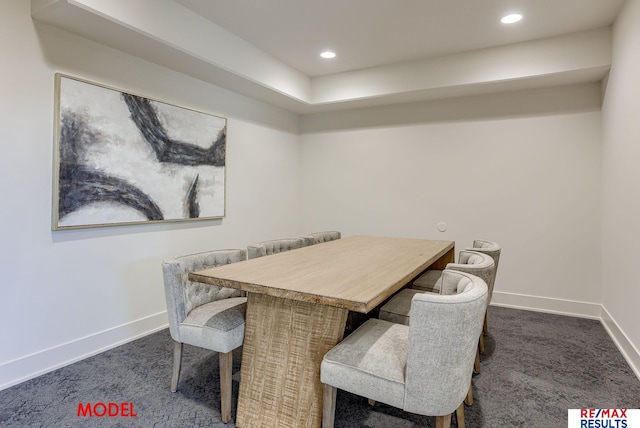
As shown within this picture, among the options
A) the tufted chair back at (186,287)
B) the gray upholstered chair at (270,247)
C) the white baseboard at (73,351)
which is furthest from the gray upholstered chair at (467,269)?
the white baseboard at (73,351)

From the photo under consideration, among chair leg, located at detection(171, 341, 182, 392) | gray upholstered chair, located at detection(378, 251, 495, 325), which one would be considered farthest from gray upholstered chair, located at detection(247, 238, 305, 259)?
gray upholstered chair, located at detection(378, 251, 495, 325)

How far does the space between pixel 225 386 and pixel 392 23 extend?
9.85ft

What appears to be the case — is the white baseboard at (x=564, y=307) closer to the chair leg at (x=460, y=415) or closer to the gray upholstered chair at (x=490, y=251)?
the gray upholstered chair at (x=490, y=251)

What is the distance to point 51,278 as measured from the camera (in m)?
2.43

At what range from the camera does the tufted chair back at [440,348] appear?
1.24m

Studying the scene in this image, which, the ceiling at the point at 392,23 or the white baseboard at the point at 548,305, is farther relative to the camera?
the white baseboard at the point at 548,305

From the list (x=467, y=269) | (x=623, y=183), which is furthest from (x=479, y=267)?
(x=623, y=183)

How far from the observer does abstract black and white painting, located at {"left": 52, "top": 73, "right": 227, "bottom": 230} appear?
2.47 m

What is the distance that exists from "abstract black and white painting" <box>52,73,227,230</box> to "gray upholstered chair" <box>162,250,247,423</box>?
1.07m

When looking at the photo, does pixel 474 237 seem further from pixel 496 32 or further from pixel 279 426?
pixel 279 426

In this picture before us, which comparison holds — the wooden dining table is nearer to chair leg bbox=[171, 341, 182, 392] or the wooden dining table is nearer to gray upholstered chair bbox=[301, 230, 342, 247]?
chair leg bbox=[171, 341, 182, 392]

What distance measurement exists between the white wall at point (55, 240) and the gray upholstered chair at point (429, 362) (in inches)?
83.0

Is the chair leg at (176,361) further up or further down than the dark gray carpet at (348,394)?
further up

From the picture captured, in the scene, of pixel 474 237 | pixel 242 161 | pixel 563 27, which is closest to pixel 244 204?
pixel 242 161
